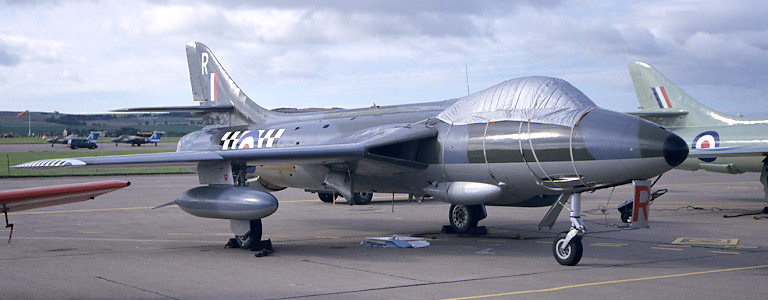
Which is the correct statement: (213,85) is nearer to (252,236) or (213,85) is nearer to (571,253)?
(252,236)

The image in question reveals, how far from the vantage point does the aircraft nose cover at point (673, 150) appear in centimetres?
937

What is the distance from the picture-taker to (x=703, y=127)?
72.9ft

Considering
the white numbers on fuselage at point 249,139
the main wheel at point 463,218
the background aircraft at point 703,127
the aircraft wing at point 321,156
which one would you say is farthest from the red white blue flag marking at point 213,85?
the background aircraft at point 703,127

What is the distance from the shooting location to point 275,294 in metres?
8.23

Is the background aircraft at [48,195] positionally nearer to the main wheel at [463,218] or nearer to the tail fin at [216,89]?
the main wheel at [463,218]

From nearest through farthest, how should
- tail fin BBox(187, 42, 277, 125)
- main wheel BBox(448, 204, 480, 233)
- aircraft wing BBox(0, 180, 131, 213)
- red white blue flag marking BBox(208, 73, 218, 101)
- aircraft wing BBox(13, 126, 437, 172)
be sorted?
aircraft wing BBox(0, 180, 131, 213)
aircraft wing BBox(13, 126, 437, 172)
main wheel BBox(448, 204, 480, 233)
tail fin BBox(187, 42, 277, 125)
red white blue flag marking BBox(208, 73, 218, 101)

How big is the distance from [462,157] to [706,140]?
12815mm

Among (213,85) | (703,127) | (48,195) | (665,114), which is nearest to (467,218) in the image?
(213,85)

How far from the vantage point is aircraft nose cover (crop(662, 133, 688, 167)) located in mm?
9367

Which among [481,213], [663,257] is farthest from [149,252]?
[663,257]

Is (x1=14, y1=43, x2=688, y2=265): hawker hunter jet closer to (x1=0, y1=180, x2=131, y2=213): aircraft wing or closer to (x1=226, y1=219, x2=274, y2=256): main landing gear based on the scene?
(x1=226, y1=219, x2=274, y2=256): main landing gear

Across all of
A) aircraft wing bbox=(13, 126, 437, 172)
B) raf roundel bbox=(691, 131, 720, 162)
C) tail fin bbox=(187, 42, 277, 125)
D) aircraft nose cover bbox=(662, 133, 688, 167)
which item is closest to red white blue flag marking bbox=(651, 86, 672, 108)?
raf roundel bbox=(691, 131, 720, 162)

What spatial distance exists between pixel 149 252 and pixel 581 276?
263 inches

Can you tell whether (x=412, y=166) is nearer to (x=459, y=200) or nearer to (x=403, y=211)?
(x=459, y=200)
